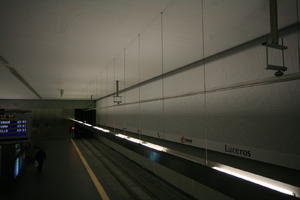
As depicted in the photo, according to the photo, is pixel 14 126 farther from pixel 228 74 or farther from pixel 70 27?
pixel 228 74

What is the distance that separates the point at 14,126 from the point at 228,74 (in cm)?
617

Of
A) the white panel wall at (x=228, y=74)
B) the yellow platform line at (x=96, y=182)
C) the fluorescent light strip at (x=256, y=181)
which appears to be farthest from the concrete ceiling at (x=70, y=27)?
the yellow platform line at (x=96, y=182)

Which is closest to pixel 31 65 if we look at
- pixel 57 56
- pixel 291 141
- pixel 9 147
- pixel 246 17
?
pixel 57 56

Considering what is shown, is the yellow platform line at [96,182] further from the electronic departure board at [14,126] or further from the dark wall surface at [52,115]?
the dark wall surface at [52,115]

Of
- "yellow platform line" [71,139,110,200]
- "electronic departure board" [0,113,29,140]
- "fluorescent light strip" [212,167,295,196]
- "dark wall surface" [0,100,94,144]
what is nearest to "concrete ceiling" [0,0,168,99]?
"fluorescent light strip" [212,167,295,196]

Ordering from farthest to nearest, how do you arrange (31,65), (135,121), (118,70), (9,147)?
(135,121)
(9,147)
(118,70)
(31,65)

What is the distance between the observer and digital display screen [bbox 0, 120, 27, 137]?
5.90m

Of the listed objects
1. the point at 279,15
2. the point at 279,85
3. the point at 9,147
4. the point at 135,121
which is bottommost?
the point at 9,147

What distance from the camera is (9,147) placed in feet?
19.5

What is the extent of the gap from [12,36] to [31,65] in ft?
6.40

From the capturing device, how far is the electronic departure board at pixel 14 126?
592 centimetres

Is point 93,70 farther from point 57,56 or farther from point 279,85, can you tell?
point 279,85

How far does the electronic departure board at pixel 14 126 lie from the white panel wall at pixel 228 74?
3.80m

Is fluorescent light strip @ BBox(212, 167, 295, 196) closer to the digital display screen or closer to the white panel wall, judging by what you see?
the white panel wall
